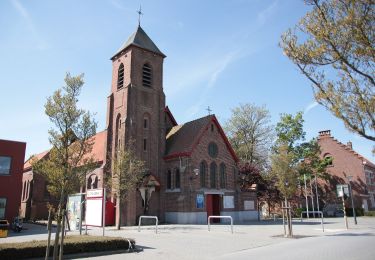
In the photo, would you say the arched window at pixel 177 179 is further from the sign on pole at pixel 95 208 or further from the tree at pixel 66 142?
the tree at pixel 66 142

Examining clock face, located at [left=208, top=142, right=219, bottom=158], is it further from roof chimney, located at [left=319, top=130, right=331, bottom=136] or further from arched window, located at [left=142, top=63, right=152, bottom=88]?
roof chimney, located at [left=319, top=130, right=331, bottom=136]

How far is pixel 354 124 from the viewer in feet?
27.5

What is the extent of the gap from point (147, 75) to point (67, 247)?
82.7 feet

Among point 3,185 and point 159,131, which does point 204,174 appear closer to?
point 159,131

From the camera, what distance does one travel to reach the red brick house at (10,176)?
2656cm

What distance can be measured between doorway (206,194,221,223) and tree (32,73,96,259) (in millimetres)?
21932

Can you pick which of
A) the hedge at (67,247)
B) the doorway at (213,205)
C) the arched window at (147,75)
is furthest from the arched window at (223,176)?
the hedge at (67,247)

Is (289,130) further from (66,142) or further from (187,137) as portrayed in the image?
(66,142)

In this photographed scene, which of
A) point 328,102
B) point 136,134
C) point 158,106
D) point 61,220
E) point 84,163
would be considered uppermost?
point 158,106

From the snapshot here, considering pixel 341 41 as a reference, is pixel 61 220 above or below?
below

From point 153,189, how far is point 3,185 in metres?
12.8

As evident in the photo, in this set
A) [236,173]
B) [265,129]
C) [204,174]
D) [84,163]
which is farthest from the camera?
[265,129]

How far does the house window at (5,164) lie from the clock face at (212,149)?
18348 mm

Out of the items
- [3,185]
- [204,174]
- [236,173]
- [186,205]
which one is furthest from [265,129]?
[3,185]
